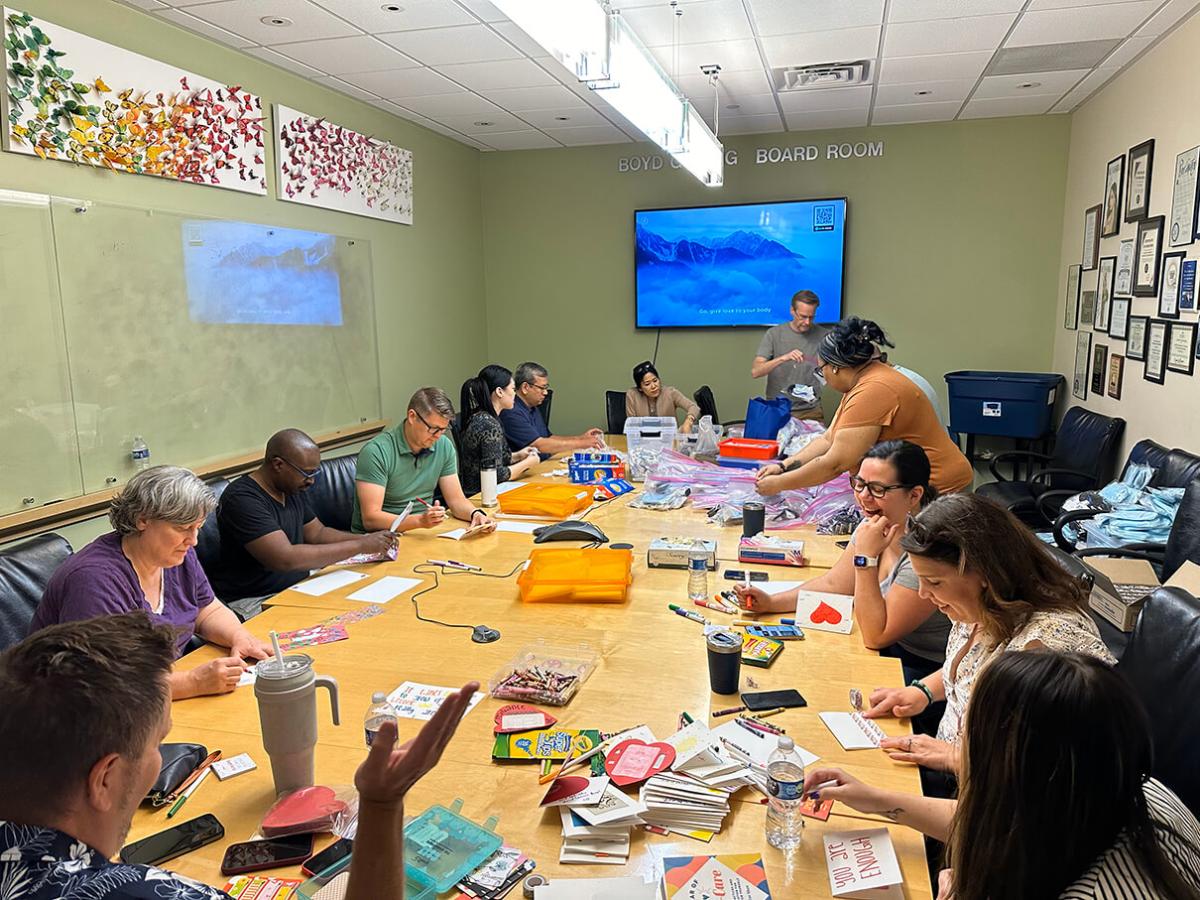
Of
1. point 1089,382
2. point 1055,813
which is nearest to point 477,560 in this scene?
point 1055,813

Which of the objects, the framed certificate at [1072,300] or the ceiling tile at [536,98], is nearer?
the ceiling tile at [536,98]

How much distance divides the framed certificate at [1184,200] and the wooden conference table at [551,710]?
2404mm

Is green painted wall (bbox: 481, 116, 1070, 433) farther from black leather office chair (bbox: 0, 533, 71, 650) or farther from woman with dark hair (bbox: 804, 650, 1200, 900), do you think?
woman with dark hair (bbox: 804, 650, 1200, 900)

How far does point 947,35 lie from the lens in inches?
153

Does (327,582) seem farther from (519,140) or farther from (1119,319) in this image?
(519,140)

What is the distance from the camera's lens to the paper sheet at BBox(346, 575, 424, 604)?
7.96ft

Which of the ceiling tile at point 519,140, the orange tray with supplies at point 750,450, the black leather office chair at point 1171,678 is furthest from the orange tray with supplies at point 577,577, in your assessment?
the ceiling tile at point 519,140

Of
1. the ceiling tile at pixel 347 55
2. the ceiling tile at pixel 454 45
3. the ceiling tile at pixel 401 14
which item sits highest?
the ceiling tile at pixel 347 55

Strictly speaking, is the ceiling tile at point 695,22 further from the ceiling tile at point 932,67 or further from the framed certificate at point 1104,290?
the framed certificate at point 1104,290

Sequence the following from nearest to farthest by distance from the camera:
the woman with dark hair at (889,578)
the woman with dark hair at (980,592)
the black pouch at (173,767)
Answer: the black pouch at (173,767), the woman with dark hair at (980,592), the woman with dark hair at (889,578)

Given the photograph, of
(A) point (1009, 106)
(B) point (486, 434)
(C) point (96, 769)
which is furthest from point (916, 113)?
(C) point (96, 769)

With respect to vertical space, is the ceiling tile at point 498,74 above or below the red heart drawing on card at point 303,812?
above

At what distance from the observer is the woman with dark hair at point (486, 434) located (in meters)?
4.05

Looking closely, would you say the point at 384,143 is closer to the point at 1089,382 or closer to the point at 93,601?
the point at 93,601
